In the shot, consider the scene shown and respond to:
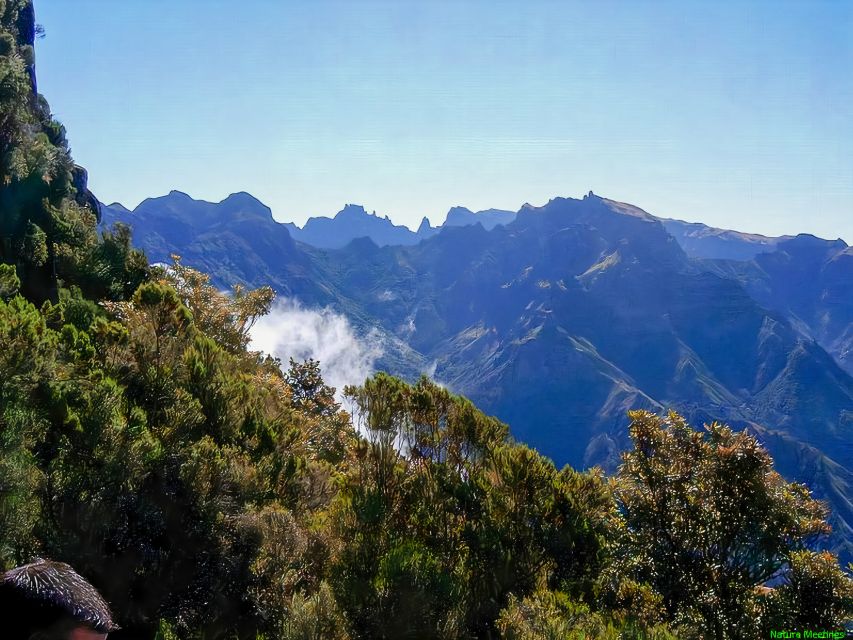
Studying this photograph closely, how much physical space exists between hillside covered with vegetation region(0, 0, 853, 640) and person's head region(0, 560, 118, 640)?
3.50 metres

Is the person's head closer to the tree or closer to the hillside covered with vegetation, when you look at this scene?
the hillside covered with vegetation

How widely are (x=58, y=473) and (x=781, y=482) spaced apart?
664 inches

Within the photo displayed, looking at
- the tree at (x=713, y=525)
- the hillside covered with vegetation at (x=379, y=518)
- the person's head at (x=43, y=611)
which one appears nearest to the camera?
the person's head at (x=43, y=611)

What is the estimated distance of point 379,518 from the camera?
13797 millimetres

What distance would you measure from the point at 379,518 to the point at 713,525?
750cm

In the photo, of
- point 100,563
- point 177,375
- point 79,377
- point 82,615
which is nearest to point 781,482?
point 82,615

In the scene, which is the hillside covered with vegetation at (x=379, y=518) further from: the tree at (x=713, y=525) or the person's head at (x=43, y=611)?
the person's head at (x=43, y=611)

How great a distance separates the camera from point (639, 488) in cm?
1260

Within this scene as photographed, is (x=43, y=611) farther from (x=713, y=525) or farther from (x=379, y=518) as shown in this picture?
(x=713, y=525)

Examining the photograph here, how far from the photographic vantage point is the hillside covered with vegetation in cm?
1127

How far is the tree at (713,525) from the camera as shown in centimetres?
1107

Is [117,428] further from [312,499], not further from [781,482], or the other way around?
[781,482]

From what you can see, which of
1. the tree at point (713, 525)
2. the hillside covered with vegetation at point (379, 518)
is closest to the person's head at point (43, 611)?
the hillside covered with vegetation at point (379, 518)

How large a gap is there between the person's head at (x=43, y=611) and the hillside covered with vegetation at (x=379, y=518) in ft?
11.5
